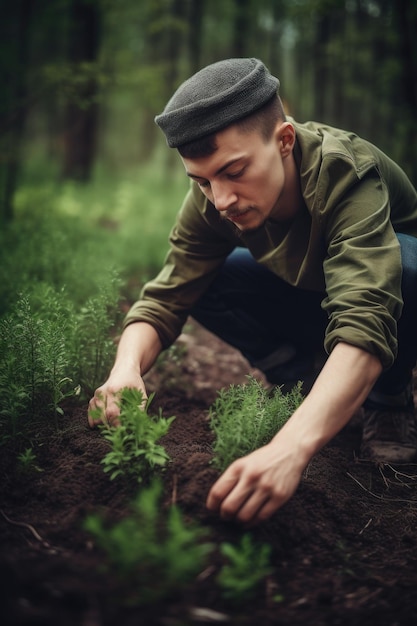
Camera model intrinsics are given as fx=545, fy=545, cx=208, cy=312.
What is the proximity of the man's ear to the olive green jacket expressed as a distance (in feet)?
0.29

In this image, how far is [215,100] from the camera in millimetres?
2377

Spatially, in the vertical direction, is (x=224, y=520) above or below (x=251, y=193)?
below

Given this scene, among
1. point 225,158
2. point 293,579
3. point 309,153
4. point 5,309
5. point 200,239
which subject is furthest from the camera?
point 5,309

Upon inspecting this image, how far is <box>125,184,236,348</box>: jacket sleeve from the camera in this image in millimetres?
3027

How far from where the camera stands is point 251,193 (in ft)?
8.20

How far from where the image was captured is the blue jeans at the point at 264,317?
11.2ft

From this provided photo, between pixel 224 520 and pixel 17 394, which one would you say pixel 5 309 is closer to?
pixel 17 394

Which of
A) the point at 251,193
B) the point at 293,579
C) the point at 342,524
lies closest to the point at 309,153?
the point at 251,193

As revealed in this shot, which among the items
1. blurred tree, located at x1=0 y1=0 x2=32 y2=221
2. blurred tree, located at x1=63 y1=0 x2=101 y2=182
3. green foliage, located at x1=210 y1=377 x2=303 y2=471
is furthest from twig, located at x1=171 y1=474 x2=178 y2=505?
blurred tree, located at x1=63 y1=0 x2=101 y2=182

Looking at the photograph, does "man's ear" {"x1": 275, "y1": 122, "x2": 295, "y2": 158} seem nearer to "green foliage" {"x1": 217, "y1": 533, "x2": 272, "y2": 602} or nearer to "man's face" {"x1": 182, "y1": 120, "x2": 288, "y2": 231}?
"man's face" {"x1": 182, "y1": 120, "x2": 288, "y2": 231}

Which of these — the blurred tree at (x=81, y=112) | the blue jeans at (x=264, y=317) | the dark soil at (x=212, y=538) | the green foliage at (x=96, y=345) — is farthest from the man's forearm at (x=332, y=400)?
the blurred tree at (x=81, y=112)

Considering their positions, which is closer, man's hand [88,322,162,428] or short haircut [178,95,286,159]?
man's hand [88,322,162,428]

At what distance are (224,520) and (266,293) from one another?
1836mm

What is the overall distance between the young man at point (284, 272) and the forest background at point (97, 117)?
55 centimetres
